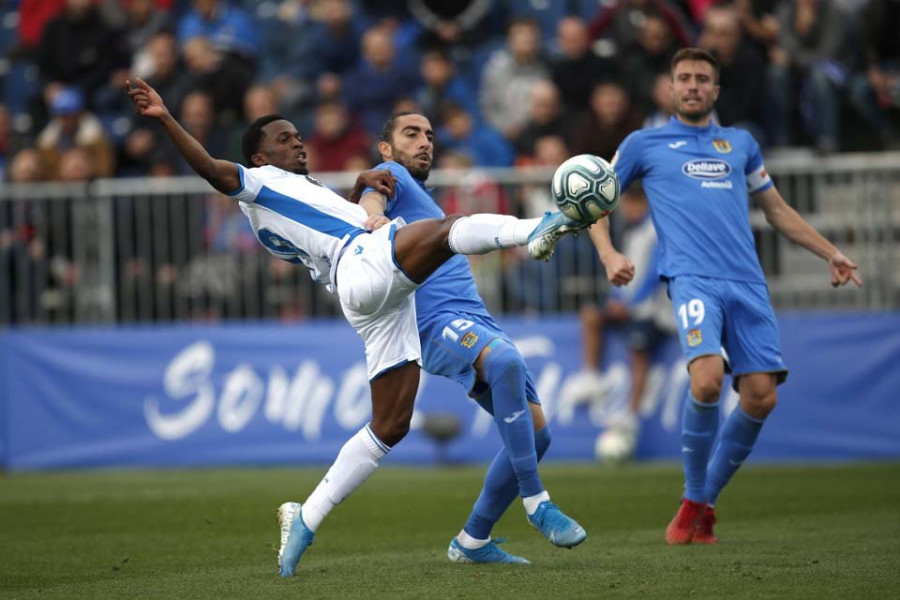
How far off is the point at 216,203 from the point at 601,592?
1024 centimetres

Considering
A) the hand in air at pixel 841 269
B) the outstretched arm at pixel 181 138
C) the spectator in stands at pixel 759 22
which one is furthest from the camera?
the spectator in stands at pixel 759 22

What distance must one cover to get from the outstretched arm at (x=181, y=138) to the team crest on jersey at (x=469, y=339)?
1.51 metres

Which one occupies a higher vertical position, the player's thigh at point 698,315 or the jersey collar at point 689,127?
the jersey collar at point 689,127

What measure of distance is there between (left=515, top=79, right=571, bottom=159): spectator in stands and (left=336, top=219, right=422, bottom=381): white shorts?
8.82 m

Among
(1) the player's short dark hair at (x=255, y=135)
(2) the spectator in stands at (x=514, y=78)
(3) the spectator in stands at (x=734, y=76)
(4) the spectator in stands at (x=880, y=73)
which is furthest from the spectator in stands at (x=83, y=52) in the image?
(1) the player's short dark hair at (x=255, y=135)

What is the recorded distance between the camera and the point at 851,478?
39.6 feet

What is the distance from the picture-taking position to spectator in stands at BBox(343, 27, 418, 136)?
16.9m

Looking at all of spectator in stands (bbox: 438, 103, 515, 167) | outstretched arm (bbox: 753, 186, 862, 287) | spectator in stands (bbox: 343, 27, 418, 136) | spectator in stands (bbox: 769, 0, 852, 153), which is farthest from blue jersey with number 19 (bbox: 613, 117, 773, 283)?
spectator in stands (bbox: 343, 27, 418, 136)

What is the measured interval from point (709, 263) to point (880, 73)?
8.39 meters

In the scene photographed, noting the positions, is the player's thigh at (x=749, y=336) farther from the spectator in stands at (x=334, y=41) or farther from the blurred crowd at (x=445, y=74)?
the spectator in stands at (x=334, y=41)

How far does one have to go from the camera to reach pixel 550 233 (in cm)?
637

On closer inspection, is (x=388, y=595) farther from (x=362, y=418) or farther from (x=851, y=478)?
(x=362, y=418)

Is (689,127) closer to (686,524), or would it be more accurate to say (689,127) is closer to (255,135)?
(686,524)

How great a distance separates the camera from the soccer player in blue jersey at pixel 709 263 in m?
8.25
